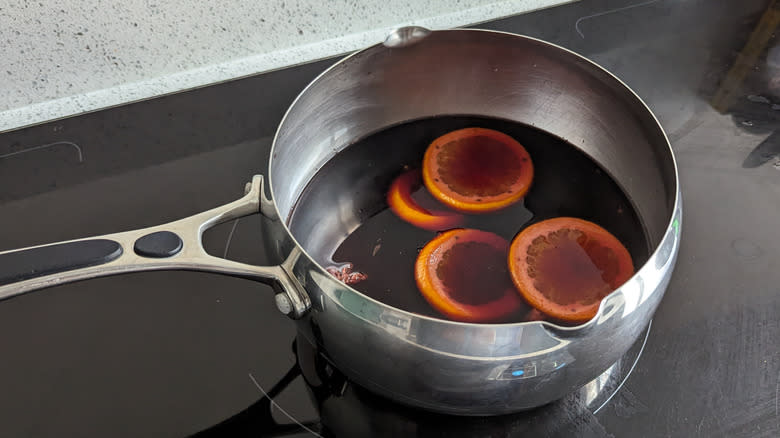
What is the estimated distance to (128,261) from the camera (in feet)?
1.66

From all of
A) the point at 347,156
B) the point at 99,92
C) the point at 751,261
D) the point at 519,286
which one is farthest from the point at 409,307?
the point at 99,92

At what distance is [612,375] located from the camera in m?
0.61

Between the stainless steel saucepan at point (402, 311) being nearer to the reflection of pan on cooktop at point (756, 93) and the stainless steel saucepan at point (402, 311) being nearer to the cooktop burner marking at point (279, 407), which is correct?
the cooktop burner marking at point (279, 407)

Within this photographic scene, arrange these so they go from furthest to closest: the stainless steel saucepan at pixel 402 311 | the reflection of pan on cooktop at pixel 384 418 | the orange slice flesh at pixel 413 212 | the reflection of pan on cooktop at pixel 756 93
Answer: the reflection of pan on cooktop at pixel 756 93
the orange slice flesh at pixel 413 212
the reflection of pan on cooktop at pixel 384 418
the stainless steel saucepan at pixel 402 311

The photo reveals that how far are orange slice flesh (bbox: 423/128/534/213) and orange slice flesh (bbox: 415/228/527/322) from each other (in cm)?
5

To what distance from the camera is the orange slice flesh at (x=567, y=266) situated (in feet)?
2.00

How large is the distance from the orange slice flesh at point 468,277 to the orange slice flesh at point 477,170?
0.05m

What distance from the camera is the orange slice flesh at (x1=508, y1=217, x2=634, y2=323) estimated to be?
610 millimetres

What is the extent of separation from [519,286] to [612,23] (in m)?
0.52

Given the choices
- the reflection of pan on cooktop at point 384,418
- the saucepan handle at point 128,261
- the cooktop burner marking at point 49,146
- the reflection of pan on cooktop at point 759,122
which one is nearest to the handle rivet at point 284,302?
the saucepan handle at point 128,261

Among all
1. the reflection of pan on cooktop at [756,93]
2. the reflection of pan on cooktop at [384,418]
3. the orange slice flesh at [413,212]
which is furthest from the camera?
the reflection of pan on cooktop at [756,93]

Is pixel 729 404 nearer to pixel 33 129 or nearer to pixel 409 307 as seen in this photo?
pixel 409 307

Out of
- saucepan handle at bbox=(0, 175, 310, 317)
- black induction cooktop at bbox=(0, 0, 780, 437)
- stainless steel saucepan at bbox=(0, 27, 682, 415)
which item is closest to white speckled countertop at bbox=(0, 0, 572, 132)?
black induction cooktop at bbox=(0, 0, 780, 437)

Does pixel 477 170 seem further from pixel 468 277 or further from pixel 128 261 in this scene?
pixel 128 261
